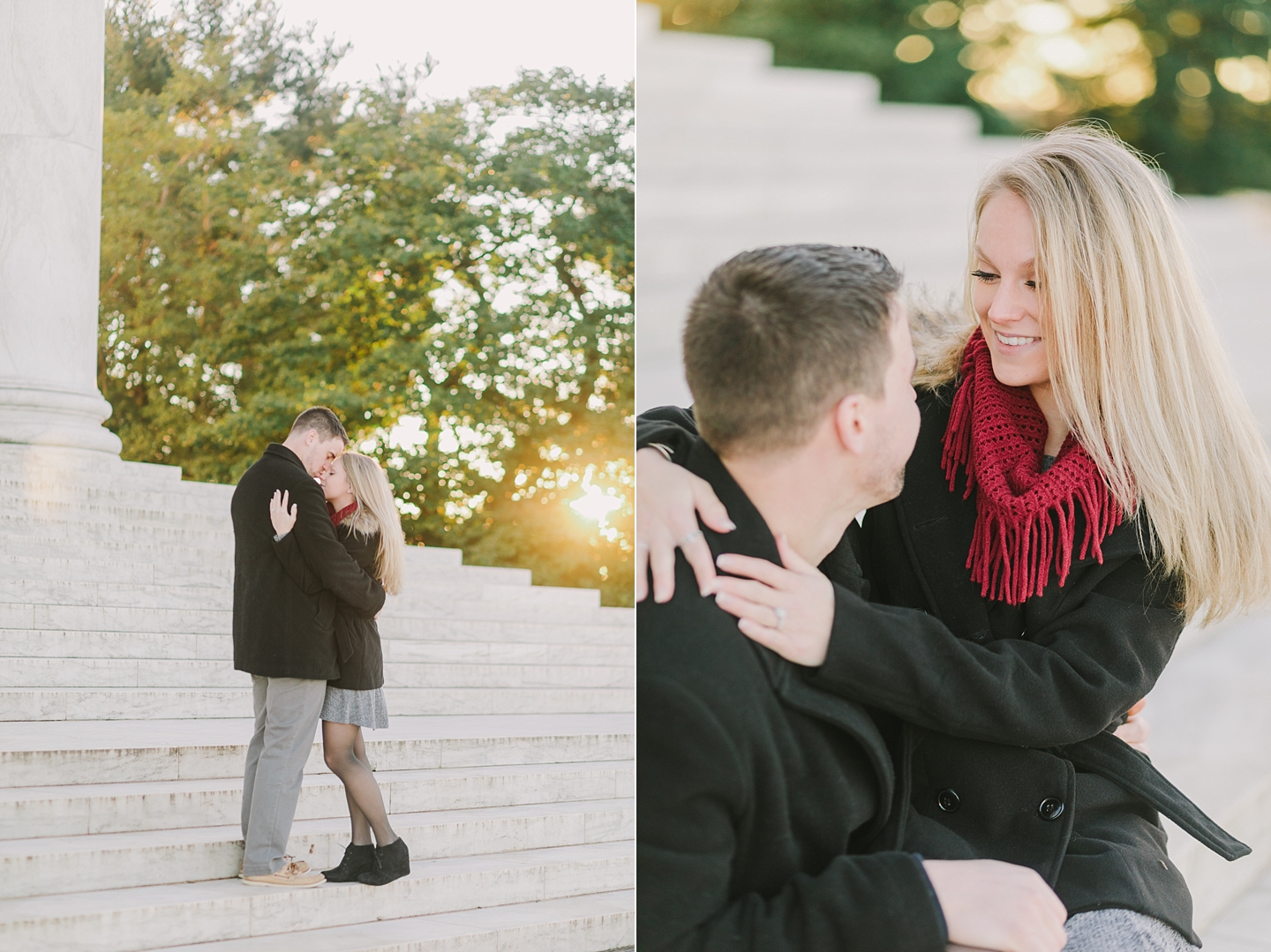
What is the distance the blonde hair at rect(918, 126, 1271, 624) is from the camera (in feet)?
4.92

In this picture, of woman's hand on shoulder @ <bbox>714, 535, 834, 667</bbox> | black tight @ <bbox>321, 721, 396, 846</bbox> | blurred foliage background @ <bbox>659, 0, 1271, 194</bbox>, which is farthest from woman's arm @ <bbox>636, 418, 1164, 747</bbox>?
blurred foliage background @ <bbox>659, 0, 1271, 194</bbox>

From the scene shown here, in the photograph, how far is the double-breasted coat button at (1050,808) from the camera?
5.08ft

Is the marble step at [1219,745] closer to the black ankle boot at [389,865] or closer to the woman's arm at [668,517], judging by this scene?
the black ankle boot at [389,865]

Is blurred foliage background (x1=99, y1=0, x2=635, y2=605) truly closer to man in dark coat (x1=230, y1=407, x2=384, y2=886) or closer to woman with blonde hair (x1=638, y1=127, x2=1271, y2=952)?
man in dark coat (x1=230, y1=407, x2=384, y2=886)

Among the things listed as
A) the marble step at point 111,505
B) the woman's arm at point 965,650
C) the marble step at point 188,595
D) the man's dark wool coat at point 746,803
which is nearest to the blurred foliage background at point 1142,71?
the marble step at point 188,595

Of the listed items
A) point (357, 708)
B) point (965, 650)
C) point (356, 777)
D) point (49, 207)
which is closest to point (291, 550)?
point (357, 708)

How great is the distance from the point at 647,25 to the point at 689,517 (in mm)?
8537

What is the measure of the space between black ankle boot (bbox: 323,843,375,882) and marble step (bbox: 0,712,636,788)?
0.15 metres

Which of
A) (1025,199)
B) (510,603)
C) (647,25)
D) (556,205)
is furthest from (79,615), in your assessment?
(647,25)

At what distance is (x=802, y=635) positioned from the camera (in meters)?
1.36

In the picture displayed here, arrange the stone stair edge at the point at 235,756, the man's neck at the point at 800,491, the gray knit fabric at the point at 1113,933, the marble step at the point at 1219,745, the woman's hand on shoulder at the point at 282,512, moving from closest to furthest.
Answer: the man's neck at the point at 800,491 → the gray knit fabric at the point at 1113,933 → the stone stair edge at the point at 235,756 → the woman's hand on shoulder at the point at 282,512 → the marble step at the point at 1219,745

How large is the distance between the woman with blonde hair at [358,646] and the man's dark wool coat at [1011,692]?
0.81m

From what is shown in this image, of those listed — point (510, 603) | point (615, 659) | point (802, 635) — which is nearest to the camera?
point (802, 635)

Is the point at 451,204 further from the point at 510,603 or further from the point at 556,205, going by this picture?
the point at 510,603
